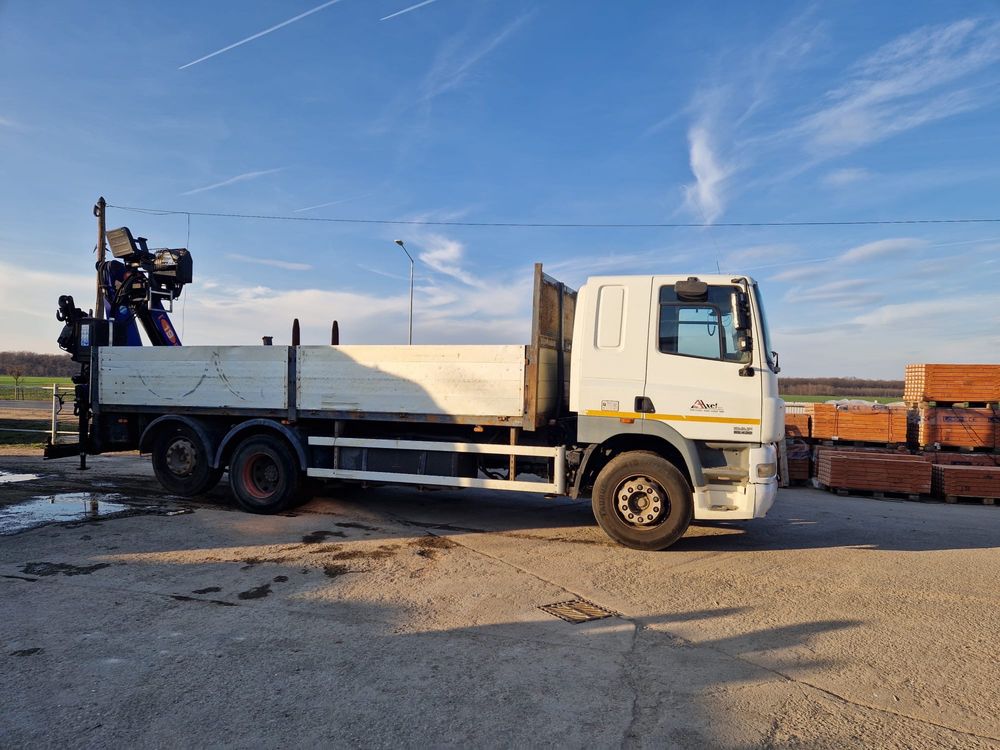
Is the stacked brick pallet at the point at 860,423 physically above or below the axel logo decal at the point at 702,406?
below

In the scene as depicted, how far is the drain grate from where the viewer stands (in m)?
4.71

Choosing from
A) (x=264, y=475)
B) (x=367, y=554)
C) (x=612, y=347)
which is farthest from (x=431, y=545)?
(x=264, y=475)

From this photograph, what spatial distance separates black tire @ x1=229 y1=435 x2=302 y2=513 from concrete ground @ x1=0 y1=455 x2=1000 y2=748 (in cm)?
62

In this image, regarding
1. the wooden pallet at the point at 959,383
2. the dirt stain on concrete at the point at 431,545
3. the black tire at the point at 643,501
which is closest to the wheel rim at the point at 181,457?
the dirt stain on concrete at the point at 431,545

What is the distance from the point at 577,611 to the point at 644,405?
2541 mm

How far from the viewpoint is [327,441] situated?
8078 millimetres

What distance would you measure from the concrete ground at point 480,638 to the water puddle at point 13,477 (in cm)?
433

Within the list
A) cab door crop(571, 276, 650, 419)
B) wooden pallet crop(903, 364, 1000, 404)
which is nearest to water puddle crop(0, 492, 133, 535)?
cab door crop(571, 276, 650, 419)

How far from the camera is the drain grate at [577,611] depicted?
4.71 m

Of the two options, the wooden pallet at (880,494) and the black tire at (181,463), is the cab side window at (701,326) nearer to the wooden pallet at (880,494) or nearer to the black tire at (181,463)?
the black tire at (181,463)

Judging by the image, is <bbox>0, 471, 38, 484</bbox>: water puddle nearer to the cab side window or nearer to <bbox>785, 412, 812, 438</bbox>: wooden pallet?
the cab side window

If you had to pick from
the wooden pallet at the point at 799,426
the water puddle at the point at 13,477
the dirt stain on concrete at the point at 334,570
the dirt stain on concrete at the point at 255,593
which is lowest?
the dirt stain on concrete at the point at 255,593

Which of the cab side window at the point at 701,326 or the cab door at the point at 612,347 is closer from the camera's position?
the cab side window at the point at 701,326

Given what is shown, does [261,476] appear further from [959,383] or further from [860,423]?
[959,383]
